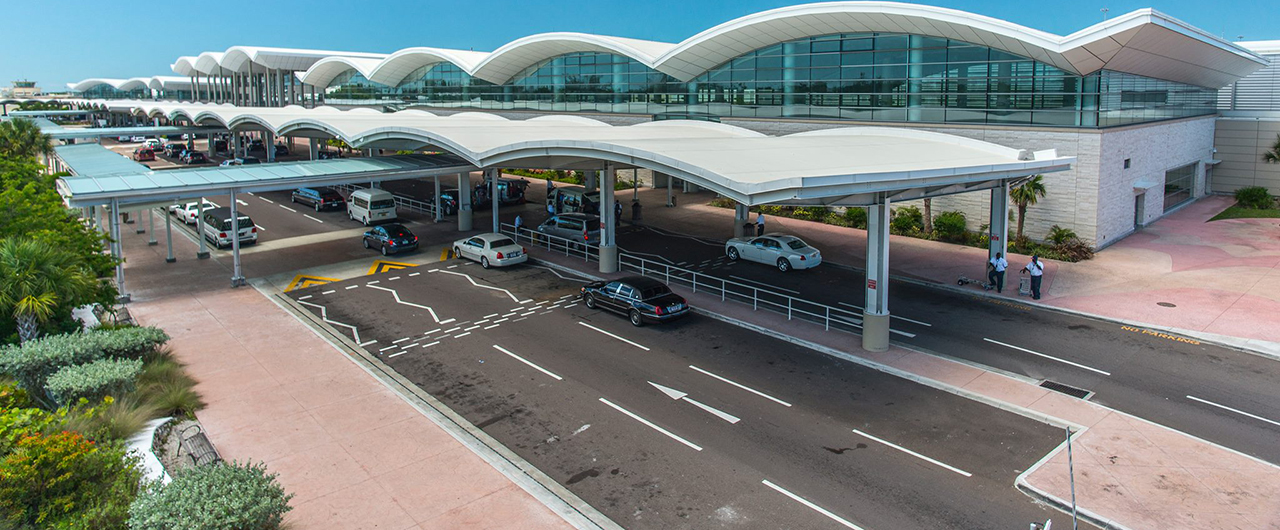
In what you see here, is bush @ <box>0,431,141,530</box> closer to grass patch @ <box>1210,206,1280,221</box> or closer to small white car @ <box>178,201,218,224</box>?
small white car @ <box>178,201,218,224</box>

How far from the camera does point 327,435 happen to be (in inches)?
593

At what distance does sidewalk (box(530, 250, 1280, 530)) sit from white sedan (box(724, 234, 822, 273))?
10.8 m

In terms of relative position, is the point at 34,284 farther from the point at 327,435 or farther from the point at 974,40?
the point at 974,40

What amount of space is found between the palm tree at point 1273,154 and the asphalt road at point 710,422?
37.8 metres

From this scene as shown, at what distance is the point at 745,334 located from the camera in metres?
21.7

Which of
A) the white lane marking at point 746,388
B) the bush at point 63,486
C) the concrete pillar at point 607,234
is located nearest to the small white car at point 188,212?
the concrete pillar at point 607,234

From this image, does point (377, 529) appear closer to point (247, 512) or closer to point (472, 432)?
point (247, 512)


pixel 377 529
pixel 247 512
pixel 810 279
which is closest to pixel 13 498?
pixel 247 512

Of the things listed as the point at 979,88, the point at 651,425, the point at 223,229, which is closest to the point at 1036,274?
the point at 979,88

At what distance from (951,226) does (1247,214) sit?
18006mm

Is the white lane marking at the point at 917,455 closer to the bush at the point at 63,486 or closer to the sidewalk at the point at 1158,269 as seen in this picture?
the sidewalk at the point at 1158,269

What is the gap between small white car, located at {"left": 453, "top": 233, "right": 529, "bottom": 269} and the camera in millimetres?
29891

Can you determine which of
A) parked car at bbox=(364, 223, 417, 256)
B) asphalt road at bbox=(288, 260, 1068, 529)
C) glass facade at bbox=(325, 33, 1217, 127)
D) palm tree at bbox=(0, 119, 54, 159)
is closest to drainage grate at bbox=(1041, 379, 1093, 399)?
asphalt road at bbox=(288, 260, 1068, 529)

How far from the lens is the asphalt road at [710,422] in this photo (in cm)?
1260
